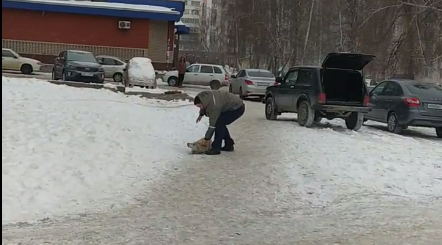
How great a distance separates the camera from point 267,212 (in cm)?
738

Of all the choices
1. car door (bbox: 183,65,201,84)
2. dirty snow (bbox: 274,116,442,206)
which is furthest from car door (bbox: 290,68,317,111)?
car door (bbox: 183,65,201,84)

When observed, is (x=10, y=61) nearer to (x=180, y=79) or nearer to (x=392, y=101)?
(x=180, y=79)

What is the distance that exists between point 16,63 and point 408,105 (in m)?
23.6

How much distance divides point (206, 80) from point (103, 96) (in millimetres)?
15391

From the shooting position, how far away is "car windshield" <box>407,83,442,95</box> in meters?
16.1

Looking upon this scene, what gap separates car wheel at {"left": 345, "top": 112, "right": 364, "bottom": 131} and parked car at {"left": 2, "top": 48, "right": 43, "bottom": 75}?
22.4m

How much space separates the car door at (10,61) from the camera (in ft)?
106

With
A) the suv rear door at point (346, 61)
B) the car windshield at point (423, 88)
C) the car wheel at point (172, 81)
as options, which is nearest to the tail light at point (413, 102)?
the car windshield at point (423, 88)

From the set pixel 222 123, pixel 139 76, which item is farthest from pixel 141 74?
pixel 222 123

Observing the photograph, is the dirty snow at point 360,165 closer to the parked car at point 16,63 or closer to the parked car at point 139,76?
the parked car at point 139,76

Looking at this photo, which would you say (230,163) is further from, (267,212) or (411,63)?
(411,63)

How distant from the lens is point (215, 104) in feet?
34.3

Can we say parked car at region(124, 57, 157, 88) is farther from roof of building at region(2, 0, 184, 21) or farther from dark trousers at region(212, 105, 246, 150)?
roof of building at region(2, 0, 184, 21)

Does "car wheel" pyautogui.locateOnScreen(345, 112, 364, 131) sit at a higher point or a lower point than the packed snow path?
higher
